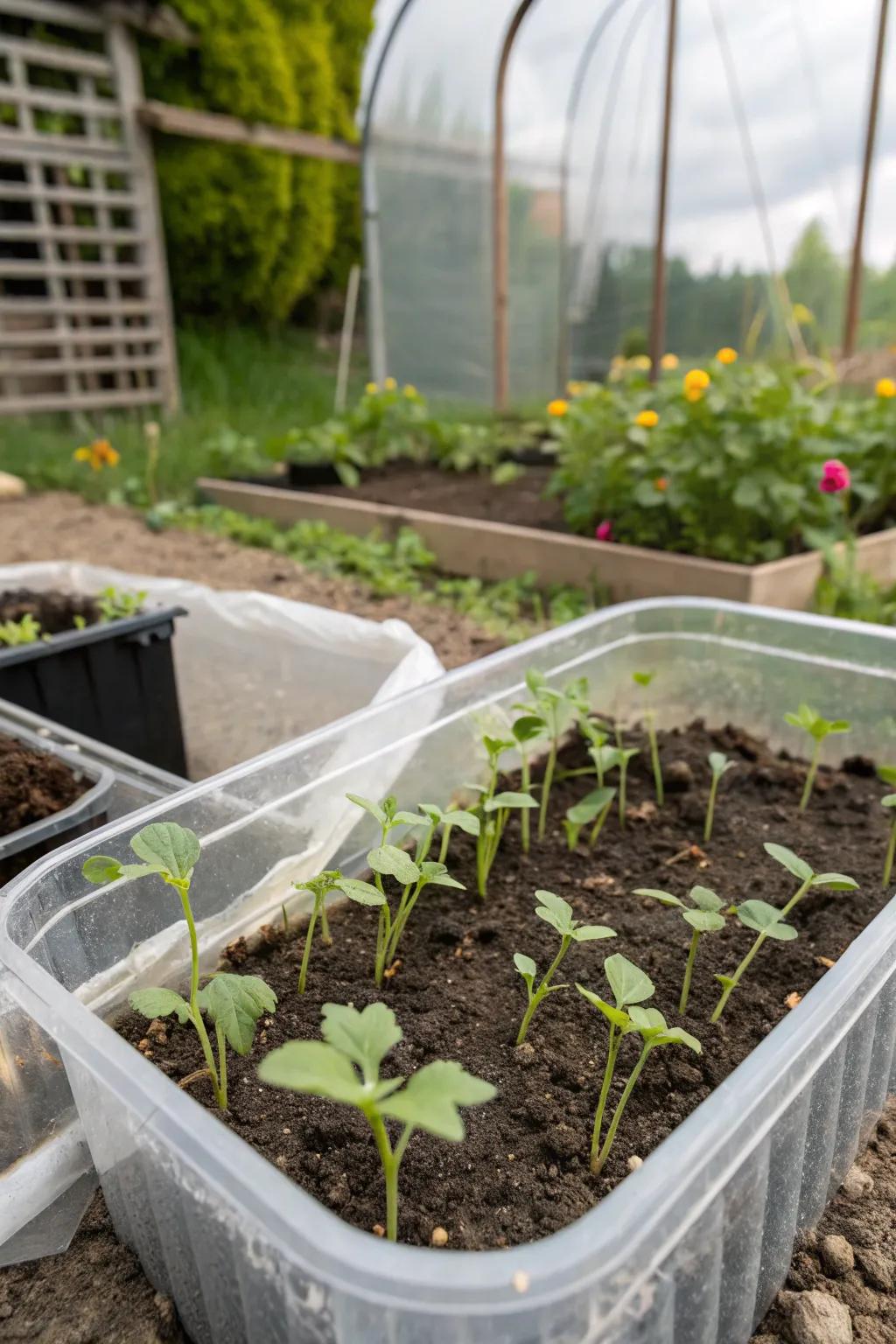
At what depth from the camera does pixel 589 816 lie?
119 cm

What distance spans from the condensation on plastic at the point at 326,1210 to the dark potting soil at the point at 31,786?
303 mm

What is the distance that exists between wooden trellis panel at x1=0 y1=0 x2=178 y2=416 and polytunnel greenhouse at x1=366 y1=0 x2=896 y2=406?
1.44m

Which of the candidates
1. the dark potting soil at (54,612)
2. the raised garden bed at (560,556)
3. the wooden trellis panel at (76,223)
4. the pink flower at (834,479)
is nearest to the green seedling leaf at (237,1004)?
the dark potting soil at (54,612)

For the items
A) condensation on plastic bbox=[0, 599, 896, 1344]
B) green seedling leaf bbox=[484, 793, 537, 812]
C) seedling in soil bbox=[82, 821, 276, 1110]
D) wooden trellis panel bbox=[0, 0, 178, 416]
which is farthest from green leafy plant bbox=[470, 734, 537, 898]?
wooden trellis panel bbox=[0, 0, 178, 416]

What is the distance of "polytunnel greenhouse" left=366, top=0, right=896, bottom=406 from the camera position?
5504mm

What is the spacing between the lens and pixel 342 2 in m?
7.36

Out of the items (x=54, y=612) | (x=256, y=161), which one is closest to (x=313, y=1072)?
(x=54, y=612)

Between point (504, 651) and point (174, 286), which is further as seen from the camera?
point (174, 286)

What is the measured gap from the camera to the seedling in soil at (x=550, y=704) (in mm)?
1234

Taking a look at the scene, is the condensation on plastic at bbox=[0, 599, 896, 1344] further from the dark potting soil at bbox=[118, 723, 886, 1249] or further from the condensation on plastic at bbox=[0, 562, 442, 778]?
the condensation on plastic at bbox=[0, 562, 442, 778]

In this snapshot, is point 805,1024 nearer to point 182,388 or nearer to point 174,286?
point 182,388

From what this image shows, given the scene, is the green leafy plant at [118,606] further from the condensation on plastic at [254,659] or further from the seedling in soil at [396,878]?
the seedling in soil at [396,878]

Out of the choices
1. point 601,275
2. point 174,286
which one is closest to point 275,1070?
point 601,275

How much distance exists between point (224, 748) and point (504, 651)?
85 cm
